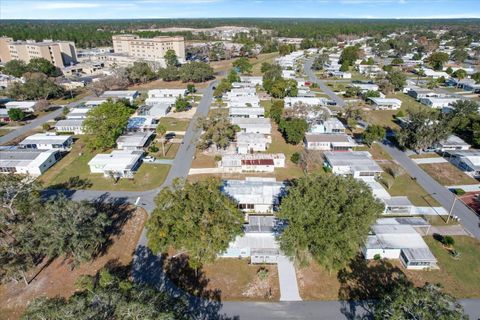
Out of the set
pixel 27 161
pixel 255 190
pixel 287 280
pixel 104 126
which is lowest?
pixel 287 280

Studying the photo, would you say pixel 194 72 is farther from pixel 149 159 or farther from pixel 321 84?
pixel 149 159

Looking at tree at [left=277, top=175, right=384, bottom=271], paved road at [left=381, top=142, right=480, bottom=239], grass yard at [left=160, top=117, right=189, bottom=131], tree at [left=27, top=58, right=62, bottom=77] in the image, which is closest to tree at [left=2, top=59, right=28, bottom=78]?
tree at [left=27, top=58, right=62, bottom=77]

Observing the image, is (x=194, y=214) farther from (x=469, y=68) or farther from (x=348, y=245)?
(x=469, y=68)

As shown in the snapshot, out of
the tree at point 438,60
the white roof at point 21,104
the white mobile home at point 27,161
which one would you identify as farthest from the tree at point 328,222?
the tree at point 438,60

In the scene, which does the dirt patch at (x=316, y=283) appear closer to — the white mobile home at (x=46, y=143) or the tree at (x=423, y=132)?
the tree at (x=423, y=132)

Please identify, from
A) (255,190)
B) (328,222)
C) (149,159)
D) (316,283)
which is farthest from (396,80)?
(316,283)

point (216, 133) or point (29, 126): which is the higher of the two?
point (216, 133)

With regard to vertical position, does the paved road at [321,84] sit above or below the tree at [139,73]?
below
